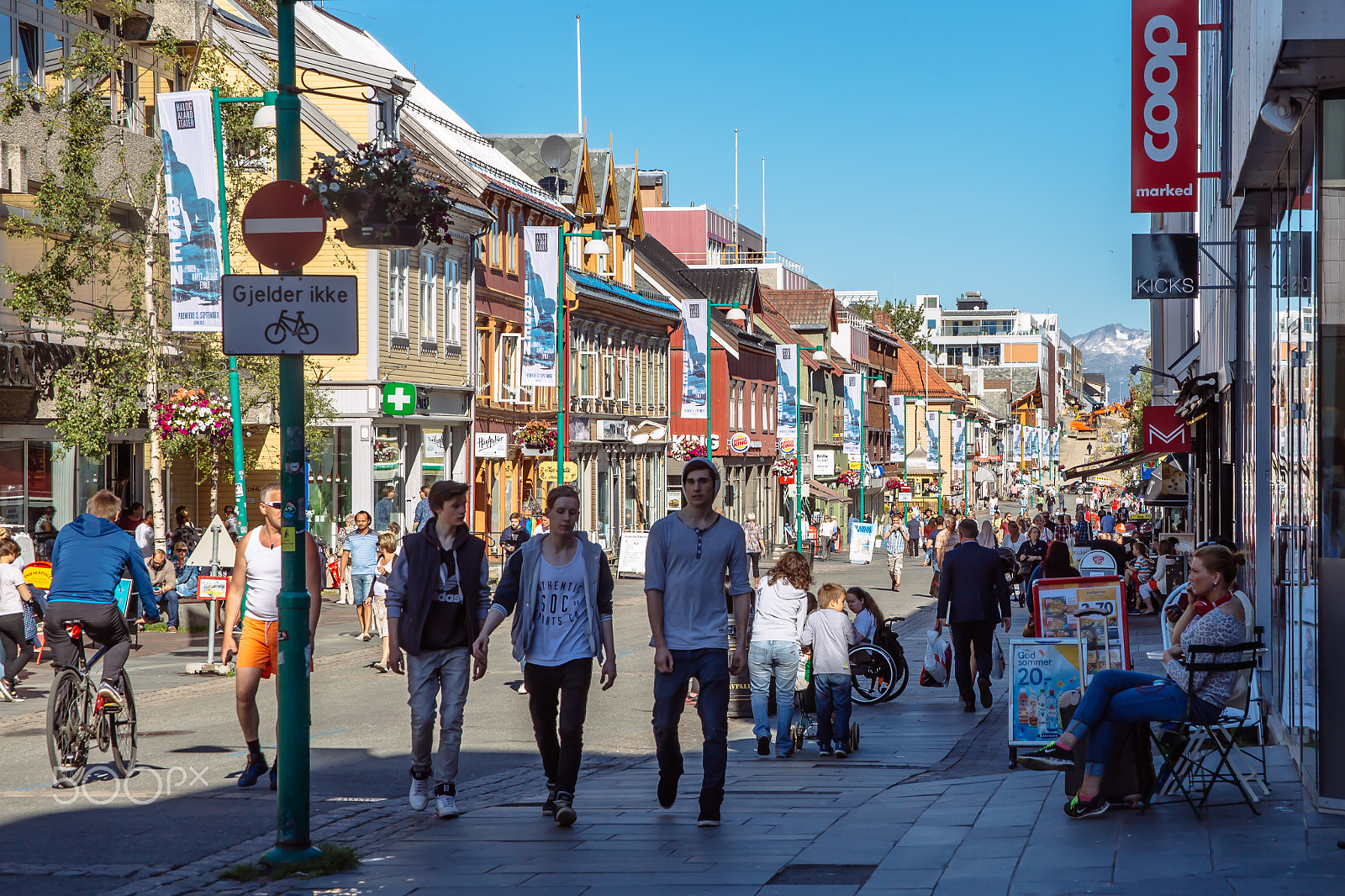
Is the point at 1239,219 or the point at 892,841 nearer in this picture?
the point at 892,841

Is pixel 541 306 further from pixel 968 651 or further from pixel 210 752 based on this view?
pixel 210 752

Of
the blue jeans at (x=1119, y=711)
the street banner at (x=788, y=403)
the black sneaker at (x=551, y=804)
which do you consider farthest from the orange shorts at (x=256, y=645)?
the street banner at (x=788, y=403)

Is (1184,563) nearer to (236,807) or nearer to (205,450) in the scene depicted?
(205,450)

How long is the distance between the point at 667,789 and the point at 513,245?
1333 inches

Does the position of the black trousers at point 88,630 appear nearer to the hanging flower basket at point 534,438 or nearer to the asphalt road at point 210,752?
the asphalt road at point 210,752

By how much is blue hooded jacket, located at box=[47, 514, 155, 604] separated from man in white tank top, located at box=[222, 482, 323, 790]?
2.95ft

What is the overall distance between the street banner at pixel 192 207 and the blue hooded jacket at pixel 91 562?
11.6m

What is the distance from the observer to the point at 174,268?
21797 mm

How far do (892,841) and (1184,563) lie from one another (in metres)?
18.6

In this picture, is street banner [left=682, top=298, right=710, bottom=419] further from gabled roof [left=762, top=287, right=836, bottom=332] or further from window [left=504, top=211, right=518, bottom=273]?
gabled roof [left=762, top=287, right=836, bottom=332]

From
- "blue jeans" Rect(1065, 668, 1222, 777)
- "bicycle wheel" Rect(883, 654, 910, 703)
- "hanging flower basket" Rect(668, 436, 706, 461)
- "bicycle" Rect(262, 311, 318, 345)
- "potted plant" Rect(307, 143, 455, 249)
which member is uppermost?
"potted plant" Rect(307, 143, 455, 249)

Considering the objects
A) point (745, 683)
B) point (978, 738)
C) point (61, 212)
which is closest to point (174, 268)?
point (61, 212)

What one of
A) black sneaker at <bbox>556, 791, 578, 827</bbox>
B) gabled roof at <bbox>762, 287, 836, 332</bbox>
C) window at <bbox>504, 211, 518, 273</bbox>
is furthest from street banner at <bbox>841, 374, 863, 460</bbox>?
black sneaker at <bbox>556, 791, 578, 827</bbox>

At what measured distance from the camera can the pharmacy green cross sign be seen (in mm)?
32562
